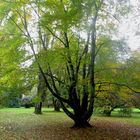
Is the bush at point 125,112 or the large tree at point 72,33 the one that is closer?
the large tree at point 72,33

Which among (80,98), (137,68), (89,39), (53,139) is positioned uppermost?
(89,39)

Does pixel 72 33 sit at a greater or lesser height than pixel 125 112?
greater

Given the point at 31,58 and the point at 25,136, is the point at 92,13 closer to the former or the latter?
the point at 31,58

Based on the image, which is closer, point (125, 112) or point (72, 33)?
point (72, 33)

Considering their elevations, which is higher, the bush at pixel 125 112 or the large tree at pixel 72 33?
the large tree at pixel 72 33

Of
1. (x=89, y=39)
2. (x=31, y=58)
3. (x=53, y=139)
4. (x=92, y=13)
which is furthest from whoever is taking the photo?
(x=89, y=39)

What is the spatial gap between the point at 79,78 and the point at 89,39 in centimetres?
244

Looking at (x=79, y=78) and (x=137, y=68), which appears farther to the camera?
(x=79, y=78)

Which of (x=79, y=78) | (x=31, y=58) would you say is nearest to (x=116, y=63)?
(x=79, y=78)

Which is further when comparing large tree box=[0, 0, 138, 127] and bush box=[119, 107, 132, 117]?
bush box=[119, 107, 132, 117]

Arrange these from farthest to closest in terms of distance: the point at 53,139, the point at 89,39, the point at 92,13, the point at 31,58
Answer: the point at 89,39, the point at 31,58, the point at 92,13, the point at 53,139

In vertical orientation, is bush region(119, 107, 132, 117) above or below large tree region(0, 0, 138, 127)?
below

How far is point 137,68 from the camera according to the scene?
18812mm

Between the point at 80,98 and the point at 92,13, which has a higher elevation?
the point at 92,13
